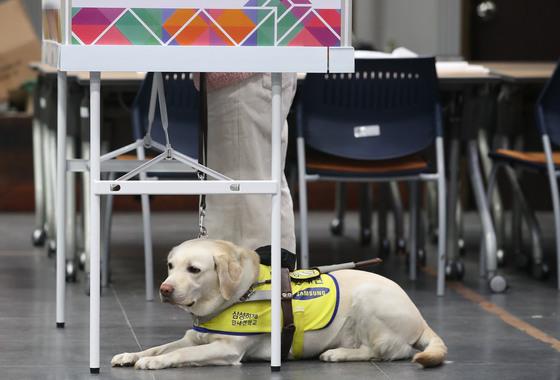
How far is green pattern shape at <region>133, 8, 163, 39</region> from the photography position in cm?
394

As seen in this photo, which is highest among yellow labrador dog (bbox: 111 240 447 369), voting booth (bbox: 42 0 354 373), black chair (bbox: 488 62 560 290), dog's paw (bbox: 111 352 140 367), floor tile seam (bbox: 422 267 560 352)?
voting booth (bbox: 42 0 354 373)

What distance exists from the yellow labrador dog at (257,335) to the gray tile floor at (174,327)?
0.15 ft

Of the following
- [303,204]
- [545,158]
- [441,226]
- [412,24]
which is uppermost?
[412,24]

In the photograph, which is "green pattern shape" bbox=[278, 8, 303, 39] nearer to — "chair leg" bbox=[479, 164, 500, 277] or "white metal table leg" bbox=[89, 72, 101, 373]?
"white metal table leg" bbox=[89, 72, 101, 373]

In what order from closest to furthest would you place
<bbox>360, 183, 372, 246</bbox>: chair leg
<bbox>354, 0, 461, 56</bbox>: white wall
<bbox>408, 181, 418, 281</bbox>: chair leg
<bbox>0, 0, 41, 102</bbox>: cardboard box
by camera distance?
<bbox>408, 181, 418, 281</bbox>: chair leg < <bbox>360, 183, 372, 246</bbox>: chair leg < <bbox>0, 0, 41, 102</bbox>: cardboard box < <bbox>354, 0, 461, 56</bbox>: white wall

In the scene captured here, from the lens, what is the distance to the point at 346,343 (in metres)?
4.31

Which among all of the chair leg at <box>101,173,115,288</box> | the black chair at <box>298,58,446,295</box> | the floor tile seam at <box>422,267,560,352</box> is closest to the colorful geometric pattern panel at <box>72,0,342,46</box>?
the floor tile seam at <box>422,267,560,352</box>

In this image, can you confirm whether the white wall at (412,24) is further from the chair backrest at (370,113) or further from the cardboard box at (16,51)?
the chair backrest at (370,113)

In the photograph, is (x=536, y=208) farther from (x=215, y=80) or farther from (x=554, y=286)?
(x=215, y=80)

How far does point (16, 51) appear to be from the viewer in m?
10.0

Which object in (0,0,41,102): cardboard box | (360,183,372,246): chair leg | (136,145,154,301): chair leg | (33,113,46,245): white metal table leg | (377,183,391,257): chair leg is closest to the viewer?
(136,145,154,301): chair leg

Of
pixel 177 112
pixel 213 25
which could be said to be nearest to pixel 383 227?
pixel 177 112

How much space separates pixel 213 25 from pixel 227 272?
2.63ft

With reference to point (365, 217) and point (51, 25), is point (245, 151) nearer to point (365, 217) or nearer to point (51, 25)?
point (51, 25)
